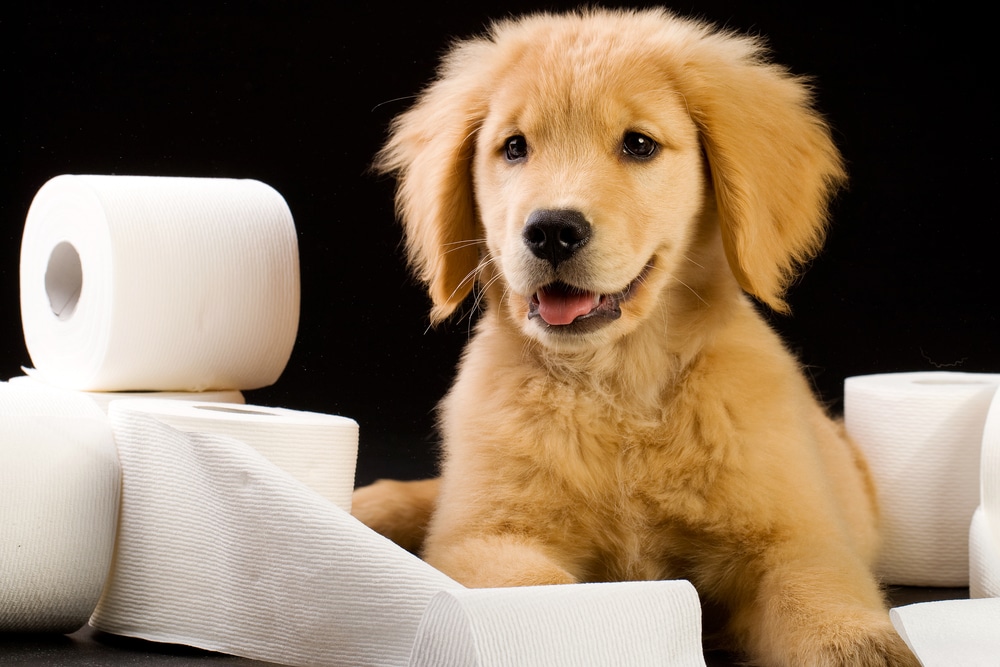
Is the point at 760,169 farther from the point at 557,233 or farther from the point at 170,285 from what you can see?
the point at 170,285

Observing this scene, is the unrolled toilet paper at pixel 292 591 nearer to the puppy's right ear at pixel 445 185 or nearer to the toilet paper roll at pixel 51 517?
the toilet paper roll at pixel 51 517

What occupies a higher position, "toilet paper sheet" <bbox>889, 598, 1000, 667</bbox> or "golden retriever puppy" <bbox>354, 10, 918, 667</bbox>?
"golden retriever puppy" <bbox>354, 10, 918, 667</bbox>

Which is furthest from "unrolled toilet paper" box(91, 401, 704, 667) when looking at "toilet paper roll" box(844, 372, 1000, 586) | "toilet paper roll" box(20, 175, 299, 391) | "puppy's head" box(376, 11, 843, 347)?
"toilet paper roll" box(844, 372, 1000, 586)

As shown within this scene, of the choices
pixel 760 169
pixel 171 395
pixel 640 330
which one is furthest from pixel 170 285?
pixel 760 169

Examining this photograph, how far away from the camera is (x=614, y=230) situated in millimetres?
2381

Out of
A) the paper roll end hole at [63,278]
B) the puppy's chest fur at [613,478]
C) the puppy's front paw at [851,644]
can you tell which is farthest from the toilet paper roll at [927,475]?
the paper roll end hole at [63,278]

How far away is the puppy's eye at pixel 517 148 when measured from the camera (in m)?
2.64

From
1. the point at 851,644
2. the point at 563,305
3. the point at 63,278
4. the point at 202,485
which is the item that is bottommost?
the point at 851,644

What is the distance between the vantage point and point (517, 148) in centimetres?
266

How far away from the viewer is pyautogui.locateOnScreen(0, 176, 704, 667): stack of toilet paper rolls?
6.89 feet

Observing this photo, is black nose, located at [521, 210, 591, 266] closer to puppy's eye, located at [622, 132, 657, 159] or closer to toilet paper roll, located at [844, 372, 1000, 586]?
puppy's eye, located at [622, 132, 657, 159]

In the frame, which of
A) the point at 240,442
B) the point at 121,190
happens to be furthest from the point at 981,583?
the point at 121,190

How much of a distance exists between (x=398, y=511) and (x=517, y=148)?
1.13 meters

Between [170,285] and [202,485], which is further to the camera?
[170,285]
